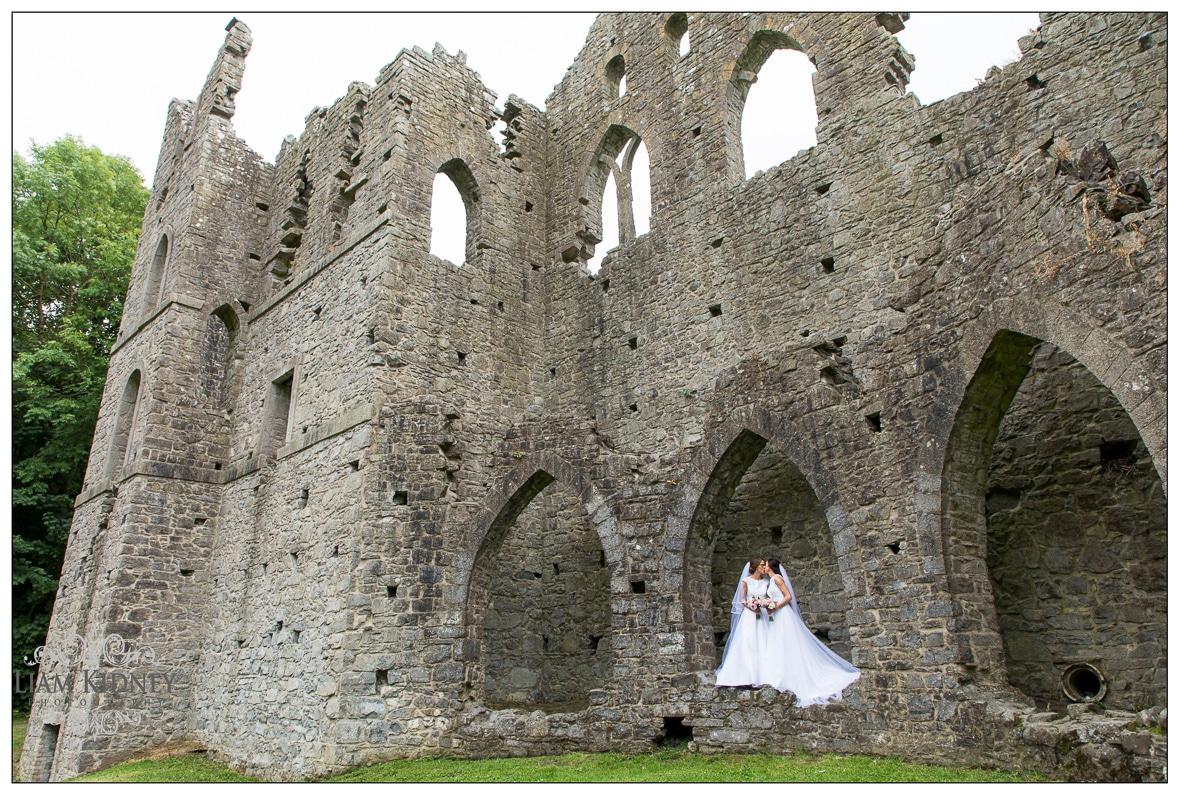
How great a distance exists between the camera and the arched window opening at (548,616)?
1237 cm

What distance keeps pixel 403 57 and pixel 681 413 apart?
26.1 feet

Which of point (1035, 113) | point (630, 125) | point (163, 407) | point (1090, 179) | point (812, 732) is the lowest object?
point (812, 732)

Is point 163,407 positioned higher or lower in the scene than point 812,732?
higher

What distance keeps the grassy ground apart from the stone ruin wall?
0.85ft

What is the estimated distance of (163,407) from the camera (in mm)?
15297

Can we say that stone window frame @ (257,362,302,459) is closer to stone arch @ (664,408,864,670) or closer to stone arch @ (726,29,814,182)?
stone arch @ (664,408,864,670)

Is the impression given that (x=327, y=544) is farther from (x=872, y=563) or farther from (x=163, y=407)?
(x=872, y=563)

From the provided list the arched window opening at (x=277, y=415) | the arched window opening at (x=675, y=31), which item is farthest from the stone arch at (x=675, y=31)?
the arched window opening at (x=277, y=415)

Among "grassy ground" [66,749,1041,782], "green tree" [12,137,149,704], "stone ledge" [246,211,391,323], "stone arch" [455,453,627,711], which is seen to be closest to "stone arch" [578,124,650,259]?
"stone ledge" [246,211,391,323]

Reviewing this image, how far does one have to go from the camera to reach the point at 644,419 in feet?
44.5

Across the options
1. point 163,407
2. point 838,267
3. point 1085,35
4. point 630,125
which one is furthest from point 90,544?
point 1085,35

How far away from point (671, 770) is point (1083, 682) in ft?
13.7

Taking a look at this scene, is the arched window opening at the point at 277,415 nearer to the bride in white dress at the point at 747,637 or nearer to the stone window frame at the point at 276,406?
the stone window frame at the point at 276,406

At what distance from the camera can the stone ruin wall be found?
7867mm
